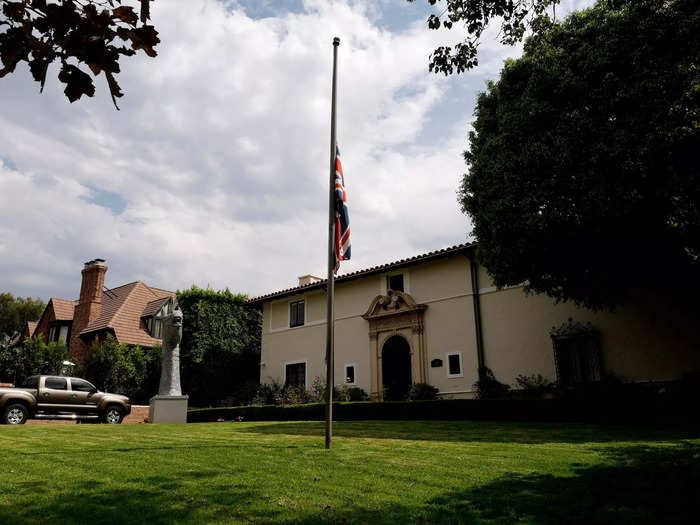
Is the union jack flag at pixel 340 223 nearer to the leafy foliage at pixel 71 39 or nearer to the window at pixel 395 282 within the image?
the leafy foliage at pixel 71 39

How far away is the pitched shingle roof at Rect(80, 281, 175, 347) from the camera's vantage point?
1247 inches

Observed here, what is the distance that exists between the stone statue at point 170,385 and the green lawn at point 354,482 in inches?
358

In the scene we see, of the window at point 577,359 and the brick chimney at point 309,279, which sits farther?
the brick chimney at point 309,279

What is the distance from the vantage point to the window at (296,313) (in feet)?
91.6

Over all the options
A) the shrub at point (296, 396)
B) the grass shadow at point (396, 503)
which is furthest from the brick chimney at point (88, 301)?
the grass shadow at point (396, 503)

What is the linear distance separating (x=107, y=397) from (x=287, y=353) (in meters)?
10.3

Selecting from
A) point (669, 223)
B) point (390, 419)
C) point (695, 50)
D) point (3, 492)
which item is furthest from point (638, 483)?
point (390, 419)

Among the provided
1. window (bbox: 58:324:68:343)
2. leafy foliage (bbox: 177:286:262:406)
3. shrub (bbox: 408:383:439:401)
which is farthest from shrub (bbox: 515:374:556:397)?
window (bbox: 58:324:68:343)

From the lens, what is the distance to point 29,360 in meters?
28.1

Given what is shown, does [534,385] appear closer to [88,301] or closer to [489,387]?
[489,387]

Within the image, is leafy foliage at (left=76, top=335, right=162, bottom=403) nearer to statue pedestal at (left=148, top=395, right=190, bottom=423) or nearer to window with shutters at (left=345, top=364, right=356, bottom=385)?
statue pedestal at (left=148, top=395, right=190, bottom=423)

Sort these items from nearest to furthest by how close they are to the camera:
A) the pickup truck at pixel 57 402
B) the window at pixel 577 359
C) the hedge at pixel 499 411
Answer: the hedge at pixel 499 411 < the pickup truck at pixel 57 402 < the window at pixel 577 359

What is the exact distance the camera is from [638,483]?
5824 millimetres

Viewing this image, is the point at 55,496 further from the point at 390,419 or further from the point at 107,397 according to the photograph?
the point at 107,397
